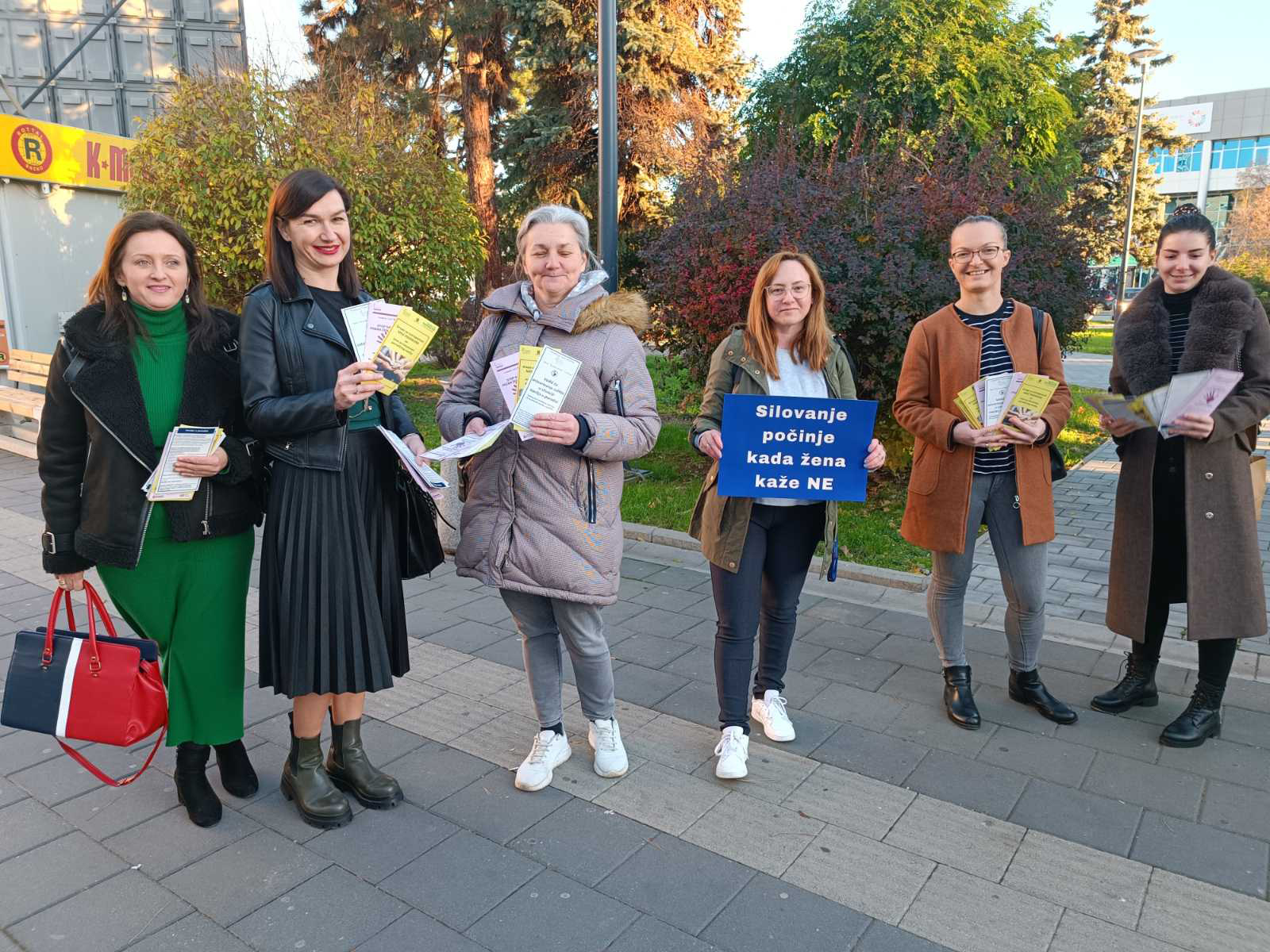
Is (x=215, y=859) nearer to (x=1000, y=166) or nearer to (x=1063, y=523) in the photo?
(x=1063, y=523)

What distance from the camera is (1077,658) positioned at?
4367 millimetres

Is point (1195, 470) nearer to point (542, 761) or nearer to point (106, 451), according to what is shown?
point (542, 761)

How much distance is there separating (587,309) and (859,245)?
4514 millimetres

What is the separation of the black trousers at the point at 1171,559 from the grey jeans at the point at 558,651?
231cm

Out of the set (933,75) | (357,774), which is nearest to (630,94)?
(933,75)

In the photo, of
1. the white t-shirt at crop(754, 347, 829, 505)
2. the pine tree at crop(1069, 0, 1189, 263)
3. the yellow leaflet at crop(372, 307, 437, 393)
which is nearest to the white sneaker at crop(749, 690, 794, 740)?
the white t-shirt at crop(754, 347, 829, 505)

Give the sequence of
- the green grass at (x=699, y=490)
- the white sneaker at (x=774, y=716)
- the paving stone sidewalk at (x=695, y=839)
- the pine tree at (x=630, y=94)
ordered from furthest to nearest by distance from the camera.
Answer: the pine tree at (x=630, y=94)
the green grass at (x=699, y=490)
the white sneaker at (x=774, y=716)
the paving stone sidewalk at (x=695, y=839)

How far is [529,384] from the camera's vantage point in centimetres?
282

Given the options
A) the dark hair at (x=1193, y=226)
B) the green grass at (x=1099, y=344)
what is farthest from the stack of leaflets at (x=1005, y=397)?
the green grass at (x=1099, y=344)

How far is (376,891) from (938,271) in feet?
18.9

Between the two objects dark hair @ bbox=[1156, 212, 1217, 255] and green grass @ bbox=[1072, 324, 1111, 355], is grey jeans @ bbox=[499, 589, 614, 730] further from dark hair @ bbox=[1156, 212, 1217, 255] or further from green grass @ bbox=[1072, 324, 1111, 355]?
green grass @ bbox=[1072, 324, 1111, 355]

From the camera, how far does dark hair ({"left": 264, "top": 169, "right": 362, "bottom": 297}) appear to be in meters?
2.68

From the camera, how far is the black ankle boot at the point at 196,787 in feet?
9.77

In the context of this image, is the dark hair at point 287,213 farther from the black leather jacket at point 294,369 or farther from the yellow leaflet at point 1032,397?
the yellow leaflet at point 1032,397
